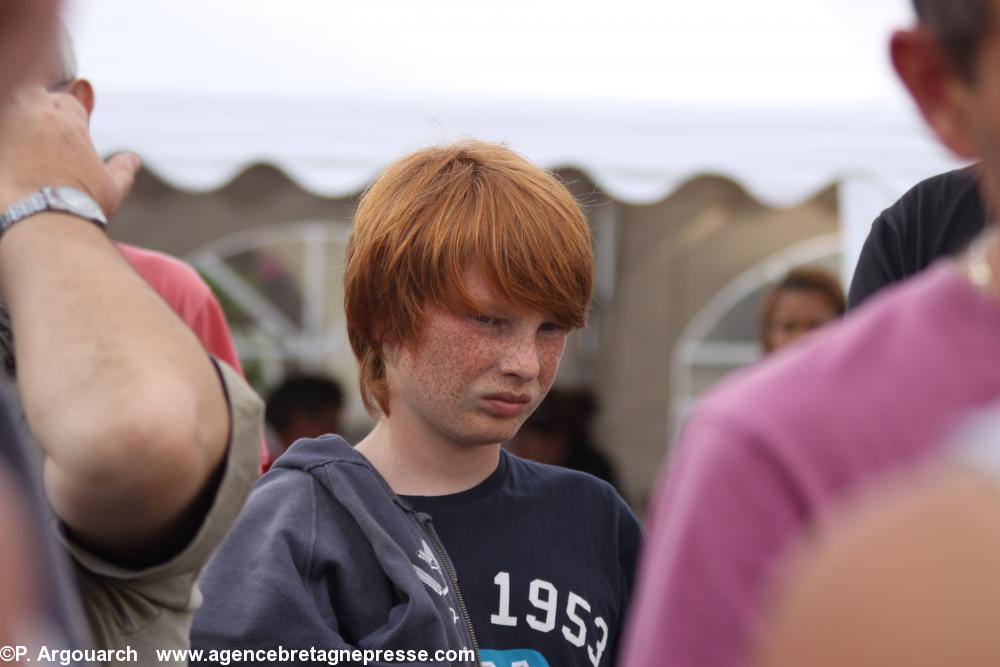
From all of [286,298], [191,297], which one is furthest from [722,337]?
[191,297]

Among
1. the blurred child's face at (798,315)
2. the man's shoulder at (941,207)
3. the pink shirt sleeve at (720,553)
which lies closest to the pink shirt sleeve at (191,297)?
the man's shoulder at (941,207)

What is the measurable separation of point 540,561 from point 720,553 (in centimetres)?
113

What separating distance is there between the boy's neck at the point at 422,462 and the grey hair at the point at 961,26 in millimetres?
1207

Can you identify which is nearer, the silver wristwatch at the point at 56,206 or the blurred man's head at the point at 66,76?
the silver wristwatch at the point at 56,206

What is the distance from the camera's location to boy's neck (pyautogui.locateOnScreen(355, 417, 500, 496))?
1.85 m

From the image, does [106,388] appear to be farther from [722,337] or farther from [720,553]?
[722,337]

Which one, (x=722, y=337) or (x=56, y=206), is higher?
(x=56, y=206)

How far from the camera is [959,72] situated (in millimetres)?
763

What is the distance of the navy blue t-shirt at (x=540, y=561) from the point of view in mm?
1742

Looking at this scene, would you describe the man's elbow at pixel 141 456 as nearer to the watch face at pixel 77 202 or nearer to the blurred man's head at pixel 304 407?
the watch face at pixel 77 202

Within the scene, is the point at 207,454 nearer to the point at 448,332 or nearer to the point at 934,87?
the point at 934,87

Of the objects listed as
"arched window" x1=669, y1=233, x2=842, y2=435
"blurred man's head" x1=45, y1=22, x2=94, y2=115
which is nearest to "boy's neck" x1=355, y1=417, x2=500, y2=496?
A: "blurred man's head" x1=45, y1=22, x2=94, y2=115

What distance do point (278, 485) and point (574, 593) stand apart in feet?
1.48

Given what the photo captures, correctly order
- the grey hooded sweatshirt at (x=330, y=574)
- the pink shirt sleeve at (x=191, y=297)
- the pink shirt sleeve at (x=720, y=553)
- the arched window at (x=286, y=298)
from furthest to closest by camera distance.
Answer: the arched window at (x=286, y=298) → the pink shirt sleeve at (x=191, y=297) → the grey hooded sweatshirt at (x=330, y=574) → the pink shirt sleeve at (x=720, y=553)
